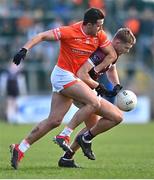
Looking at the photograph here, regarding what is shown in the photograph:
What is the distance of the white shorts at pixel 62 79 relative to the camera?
1237cm

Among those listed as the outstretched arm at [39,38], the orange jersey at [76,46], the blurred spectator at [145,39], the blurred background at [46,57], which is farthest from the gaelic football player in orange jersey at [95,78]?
the blurred spectator at [145,39]

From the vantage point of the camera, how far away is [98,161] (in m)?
14.2

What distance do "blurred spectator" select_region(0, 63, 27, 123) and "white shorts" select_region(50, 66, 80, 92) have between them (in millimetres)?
18052

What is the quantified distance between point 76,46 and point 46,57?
1917cm

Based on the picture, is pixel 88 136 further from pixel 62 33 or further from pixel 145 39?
pixel 145 39

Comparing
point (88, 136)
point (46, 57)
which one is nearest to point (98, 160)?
point (88, 136)

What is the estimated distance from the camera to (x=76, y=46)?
1239 centimetres

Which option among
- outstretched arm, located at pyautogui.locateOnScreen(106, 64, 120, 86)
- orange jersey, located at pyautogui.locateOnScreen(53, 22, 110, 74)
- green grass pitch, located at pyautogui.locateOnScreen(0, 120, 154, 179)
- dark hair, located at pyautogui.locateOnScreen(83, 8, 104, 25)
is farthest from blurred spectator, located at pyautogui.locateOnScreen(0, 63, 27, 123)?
dark hair, located at pyautogui.locateOnScreen(83, 8, 104, 25)

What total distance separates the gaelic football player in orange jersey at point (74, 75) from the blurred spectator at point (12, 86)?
59.2 feet

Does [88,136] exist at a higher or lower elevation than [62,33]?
lower

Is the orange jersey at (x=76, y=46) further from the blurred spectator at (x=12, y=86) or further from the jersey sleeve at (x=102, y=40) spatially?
the blurred spectator at (x=12, y=86)

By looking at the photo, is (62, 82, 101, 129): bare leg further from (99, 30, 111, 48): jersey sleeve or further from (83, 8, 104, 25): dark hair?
(83, 8, 104, 25): dark hair

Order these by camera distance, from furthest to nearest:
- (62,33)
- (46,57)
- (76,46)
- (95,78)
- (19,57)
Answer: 1. (46,57)
2. (95,78)
3. (76,46)
4. (62,33)
5. (19,57)

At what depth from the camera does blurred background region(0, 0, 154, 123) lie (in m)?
31.3
